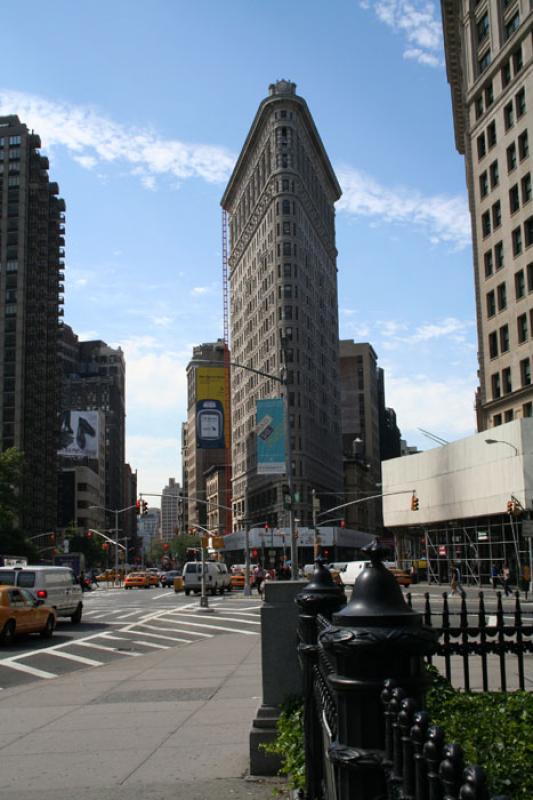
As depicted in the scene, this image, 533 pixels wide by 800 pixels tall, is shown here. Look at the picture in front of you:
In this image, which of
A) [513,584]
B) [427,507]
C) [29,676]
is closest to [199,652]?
[29,676]

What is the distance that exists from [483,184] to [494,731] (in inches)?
2436

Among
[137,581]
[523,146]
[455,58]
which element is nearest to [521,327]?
[523,146]

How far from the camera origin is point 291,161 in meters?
130

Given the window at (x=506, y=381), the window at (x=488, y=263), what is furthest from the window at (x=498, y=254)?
the window at (x=506, y=381)

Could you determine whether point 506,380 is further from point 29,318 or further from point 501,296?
point 29,318

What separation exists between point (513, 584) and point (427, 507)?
13485 millimetres

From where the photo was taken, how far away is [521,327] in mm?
55812

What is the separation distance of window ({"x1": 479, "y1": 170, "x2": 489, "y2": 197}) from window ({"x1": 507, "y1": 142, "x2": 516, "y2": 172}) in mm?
3136

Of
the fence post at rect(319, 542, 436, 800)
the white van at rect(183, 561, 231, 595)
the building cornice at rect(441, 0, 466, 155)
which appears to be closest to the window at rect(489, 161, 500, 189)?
the building cornice at rect(441, 0, 466, 155)

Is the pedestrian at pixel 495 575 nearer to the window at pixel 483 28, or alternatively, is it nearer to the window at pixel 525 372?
the window at pixel 525 372

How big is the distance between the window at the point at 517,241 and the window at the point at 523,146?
15.2ft

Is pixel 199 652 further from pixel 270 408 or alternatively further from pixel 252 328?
pixel 252 328

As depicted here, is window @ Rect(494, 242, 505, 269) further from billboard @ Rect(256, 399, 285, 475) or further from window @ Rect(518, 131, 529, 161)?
billboard @ Rect(256, 399, 285, 475)

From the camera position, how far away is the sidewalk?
7.46 metres
